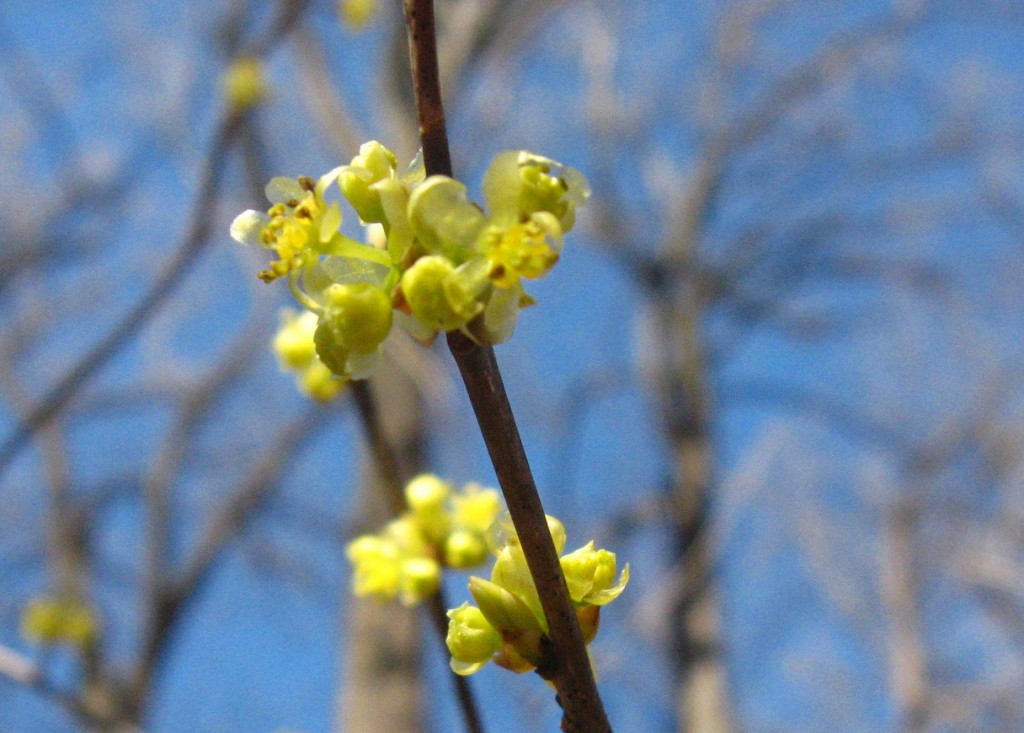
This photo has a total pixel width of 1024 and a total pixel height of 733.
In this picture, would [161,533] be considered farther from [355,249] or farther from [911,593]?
[911,593]

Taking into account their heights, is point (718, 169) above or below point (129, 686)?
above

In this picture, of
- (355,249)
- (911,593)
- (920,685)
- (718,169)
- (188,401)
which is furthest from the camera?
(718,169)

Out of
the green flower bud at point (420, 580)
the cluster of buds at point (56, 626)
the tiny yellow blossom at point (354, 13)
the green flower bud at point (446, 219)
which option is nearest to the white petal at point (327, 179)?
the green flower bud at point (446, 219)

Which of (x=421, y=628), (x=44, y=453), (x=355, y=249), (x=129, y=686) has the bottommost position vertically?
(x=355, y=249)

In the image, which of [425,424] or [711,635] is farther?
[711,635]

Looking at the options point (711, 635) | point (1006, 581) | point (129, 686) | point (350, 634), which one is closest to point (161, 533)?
point (129, 686)

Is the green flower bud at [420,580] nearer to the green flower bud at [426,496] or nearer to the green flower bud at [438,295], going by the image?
the green flower bud at [426,496]

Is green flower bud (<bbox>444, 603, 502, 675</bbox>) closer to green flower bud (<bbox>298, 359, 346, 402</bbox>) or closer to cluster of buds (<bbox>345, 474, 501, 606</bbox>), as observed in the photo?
cluster of buds (<bbox>345, 474, 501, 606</bbox>)
